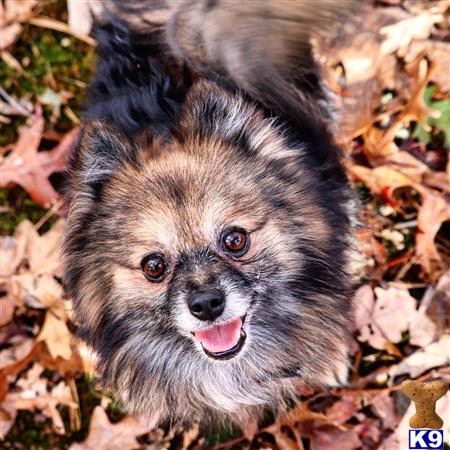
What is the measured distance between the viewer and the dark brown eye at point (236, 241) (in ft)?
7.14

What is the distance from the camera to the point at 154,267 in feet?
7.21

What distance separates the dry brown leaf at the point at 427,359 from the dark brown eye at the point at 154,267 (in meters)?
1.46

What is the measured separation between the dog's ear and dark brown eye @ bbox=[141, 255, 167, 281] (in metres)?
0.33

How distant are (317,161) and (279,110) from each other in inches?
9.8

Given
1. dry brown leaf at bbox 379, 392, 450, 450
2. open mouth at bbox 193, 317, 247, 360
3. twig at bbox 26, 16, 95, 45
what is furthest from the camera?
twig at bbox 26, 16, 95, 45

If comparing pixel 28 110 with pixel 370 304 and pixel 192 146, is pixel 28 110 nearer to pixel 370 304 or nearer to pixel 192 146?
pixel 192 146

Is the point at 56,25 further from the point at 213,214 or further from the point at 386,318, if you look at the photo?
the point at 386,318

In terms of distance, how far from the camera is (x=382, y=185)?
3189 mm

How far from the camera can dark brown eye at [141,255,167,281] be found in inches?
86.5

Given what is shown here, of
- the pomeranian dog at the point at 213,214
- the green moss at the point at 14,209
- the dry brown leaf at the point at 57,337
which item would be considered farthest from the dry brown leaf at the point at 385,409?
the green moss at the point at 14,209

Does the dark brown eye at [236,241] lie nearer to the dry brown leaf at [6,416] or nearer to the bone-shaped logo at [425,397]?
the bone-shaped logo at [425,397]

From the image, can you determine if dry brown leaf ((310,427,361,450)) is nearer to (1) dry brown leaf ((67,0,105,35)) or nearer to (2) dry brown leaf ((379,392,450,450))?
(2) dry brown leaf ((379,392,450,450))

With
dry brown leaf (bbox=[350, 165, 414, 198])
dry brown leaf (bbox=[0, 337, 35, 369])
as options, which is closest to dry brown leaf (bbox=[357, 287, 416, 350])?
dry brown leaf (bbox=[350, 165, 414, 198])

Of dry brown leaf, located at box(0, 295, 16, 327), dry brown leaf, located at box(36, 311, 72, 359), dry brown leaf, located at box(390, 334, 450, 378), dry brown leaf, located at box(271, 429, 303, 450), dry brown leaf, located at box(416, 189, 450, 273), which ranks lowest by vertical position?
dry brown leaf, located at box(271, 429, 303, 450)
